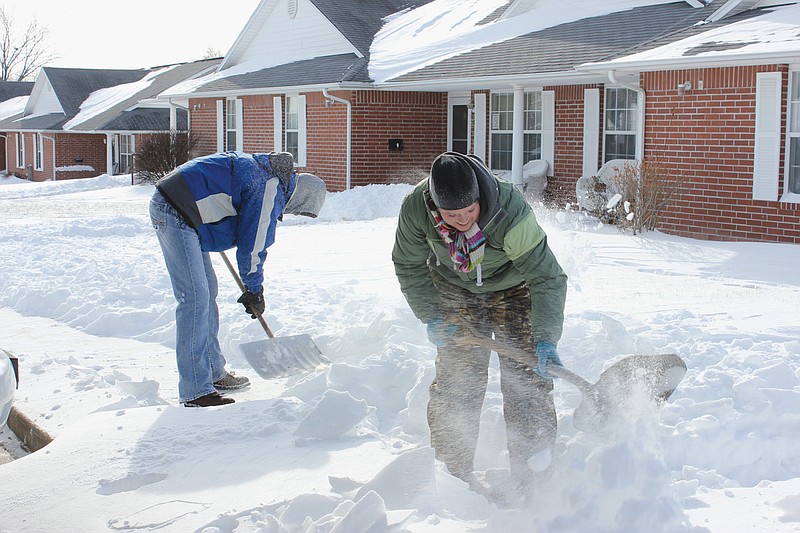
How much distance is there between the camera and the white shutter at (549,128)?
17875 millimetres

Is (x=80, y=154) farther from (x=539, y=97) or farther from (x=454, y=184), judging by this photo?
(x=454, y=184)

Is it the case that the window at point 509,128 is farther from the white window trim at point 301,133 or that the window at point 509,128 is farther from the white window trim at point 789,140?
the white window trim at point 789,140

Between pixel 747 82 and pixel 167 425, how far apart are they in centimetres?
989

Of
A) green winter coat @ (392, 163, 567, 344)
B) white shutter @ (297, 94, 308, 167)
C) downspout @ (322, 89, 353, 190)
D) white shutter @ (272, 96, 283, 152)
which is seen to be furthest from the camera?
white shutter @ (272, 96, 283, 152)

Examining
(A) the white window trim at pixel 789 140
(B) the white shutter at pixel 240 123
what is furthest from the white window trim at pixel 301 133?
(A) the white window trim at pixel 789 140

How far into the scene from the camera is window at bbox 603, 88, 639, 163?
53.5 feet

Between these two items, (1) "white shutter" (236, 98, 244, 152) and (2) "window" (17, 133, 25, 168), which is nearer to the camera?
(1) "white shutter" (236, 98, 244, 152)

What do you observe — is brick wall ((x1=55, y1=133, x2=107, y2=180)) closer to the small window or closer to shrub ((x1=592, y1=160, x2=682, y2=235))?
the small window

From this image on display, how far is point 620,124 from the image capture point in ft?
54.5

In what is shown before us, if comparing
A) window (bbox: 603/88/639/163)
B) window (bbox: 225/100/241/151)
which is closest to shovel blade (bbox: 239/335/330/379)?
window (bbox: 603/88/639/163)

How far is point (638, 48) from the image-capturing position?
14.2 metres

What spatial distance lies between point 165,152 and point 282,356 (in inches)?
854

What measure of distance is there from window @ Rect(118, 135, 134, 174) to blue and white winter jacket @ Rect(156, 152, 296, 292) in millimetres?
33841

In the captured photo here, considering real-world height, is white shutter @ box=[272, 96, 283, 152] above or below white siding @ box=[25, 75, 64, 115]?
below
